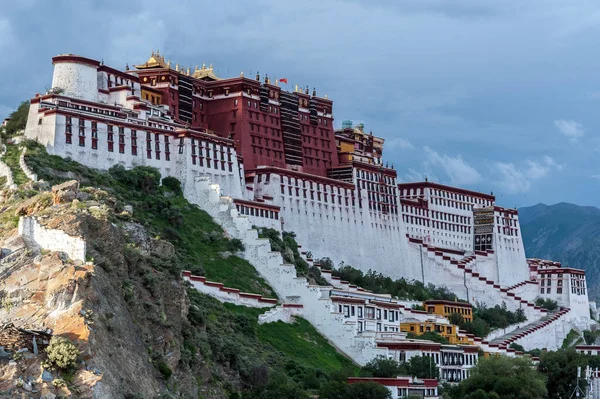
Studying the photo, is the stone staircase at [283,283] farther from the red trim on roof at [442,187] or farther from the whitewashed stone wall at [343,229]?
the red trim on roof at [442,187]

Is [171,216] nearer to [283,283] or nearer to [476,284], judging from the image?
[283,283]

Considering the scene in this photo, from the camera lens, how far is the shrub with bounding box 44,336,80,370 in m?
44.6

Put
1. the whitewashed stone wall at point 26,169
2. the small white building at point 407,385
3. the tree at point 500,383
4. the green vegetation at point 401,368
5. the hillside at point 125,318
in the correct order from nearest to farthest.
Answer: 1. the hillside at point 125,318
2. the small white building at point 407,385
3. the tree at point 500,383
4. the whitewashed stone wall at point 26,169
5. the green vegetation at point 401,368

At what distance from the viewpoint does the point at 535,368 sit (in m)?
90.1

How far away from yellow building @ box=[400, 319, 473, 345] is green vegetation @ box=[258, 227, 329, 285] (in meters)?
6.75

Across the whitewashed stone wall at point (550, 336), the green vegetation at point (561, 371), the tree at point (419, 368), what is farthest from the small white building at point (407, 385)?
the whitewashed stone wall at point (550, 336)

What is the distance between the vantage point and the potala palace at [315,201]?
87.6m

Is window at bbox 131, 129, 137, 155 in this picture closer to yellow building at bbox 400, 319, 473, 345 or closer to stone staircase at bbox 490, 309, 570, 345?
yellow building at bbox 400, 319, 473, 345

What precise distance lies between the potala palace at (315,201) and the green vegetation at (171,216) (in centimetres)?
138

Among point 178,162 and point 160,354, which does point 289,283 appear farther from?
point 160,354

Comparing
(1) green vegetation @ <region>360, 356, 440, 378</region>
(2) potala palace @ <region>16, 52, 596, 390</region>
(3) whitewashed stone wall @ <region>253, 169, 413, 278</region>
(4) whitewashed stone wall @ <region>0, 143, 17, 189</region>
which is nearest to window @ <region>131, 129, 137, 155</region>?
(2) potala palace @ <region>16, 52, 596, 390</region>

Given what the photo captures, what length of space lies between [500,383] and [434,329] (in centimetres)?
1728

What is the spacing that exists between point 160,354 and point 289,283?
113 feet

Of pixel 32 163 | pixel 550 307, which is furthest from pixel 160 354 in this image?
pixel 550 307
